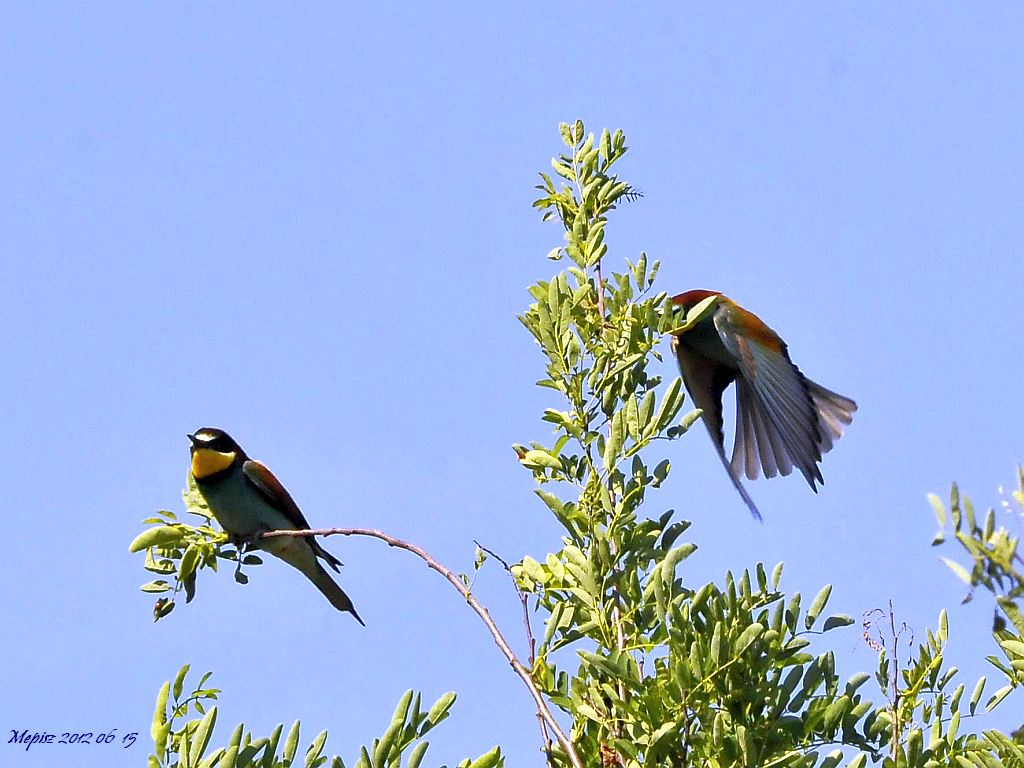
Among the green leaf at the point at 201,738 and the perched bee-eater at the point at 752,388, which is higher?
the perched bee-eater at the point at 752,388

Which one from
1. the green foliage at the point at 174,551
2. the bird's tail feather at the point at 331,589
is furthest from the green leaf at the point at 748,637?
the bird's tail feather at the point at 331,589

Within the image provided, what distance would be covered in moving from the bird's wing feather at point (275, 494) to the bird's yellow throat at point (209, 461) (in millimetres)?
108

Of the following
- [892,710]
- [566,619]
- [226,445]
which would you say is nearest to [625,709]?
[566,619]

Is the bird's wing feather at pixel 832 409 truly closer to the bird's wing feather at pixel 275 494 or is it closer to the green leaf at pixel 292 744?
the bird's wing feather at pixel 275 494

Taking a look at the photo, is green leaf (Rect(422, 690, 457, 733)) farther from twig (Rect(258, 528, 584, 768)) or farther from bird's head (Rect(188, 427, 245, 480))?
bird's head (Rect(188, 427, 245, 480))

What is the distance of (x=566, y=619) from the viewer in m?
3.06

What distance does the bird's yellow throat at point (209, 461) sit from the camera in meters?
5.62

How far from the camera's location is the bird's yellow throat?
5.62 meters

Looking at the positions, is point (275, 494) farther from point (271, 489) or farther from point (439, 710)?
point (439, 710)

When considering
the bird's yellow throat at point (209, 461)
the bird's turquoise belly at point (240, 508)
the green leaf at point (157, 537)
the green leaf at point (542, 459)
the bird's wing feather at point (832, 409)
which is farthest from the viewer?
the bird's wing feather at point (832, 409)

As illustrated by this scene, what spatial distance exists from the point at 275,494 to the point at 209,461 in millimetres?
395

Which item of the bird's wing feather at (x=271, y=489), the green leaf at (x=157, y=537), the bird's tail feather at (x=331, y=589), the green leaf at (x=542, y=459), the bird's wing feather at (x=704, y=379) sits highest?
the bird's wing feather at (x=704, y=379)

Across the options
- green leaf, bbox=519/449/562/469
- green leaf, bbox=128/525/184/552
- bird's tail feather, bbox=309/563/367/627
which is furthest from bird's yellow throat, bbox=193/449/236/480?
green leaf, bbox=519/449/562/469

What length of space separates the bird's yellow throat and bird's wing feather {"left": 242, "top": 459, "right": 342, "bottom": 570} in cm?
11
